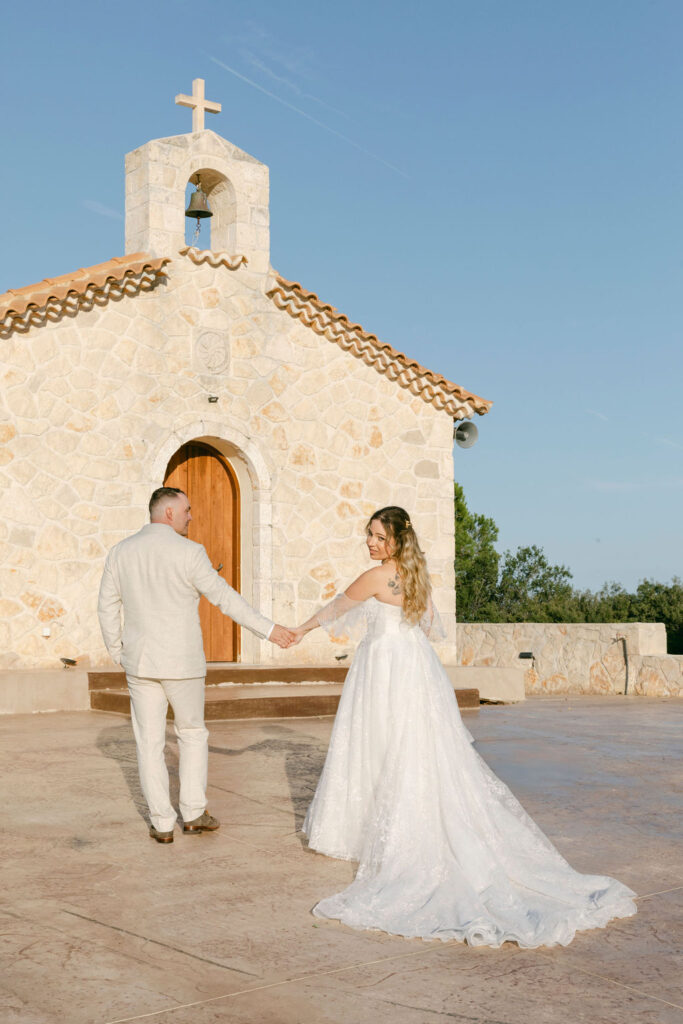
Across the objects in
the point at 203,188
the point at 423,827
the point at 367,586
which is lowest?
the point at 423,827

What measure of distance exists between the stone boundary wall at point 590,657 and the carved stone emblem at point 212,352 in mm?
6466

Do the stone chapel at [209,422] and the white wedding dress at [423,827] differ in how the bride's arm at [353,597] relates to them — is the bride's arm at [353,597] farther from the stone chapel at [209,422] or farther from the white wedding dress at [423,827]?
the stone chapel at [209,422]

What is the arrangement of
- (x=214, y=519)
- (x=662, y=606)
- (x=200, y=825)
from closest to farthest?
(x=200, y=825)
(x=214, y=519)
(x=662, y=606)

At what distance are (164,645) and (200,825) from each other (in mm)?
1008

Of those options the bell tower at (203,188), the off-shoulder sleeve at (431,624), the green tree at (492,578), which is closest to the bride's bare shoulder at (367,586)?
the off-shoulder sleeve at (431,624)

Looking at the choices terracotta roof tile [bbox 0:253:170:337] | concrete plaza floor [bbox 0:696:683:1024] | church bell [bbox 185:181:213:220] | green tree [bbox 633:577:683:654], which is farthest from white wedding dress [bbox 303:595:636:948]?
green tree [bbox 633:577:683:654]

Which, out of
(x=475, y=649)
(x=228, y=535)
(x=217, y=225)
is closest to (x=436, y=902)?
(x=228, y=535)

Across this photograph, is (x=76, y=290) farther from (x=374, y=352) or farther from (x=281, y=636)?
(x=281, y=636)

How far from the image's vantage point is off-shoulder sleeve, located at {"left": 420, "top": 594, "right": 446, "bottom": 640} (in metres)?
5.70

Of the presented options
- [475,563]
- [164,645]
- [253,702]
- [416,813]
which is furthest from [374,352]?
[475,563]

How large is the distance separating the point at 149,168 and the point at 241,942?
1049cm

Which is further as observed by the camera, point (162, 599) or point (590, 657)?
point (590, 657)

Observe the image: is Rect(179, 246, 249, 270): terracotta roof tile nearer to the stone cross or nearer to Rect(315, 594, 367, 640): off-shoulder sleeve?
the stone cross

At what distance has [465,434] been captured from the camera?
15.3 metres
